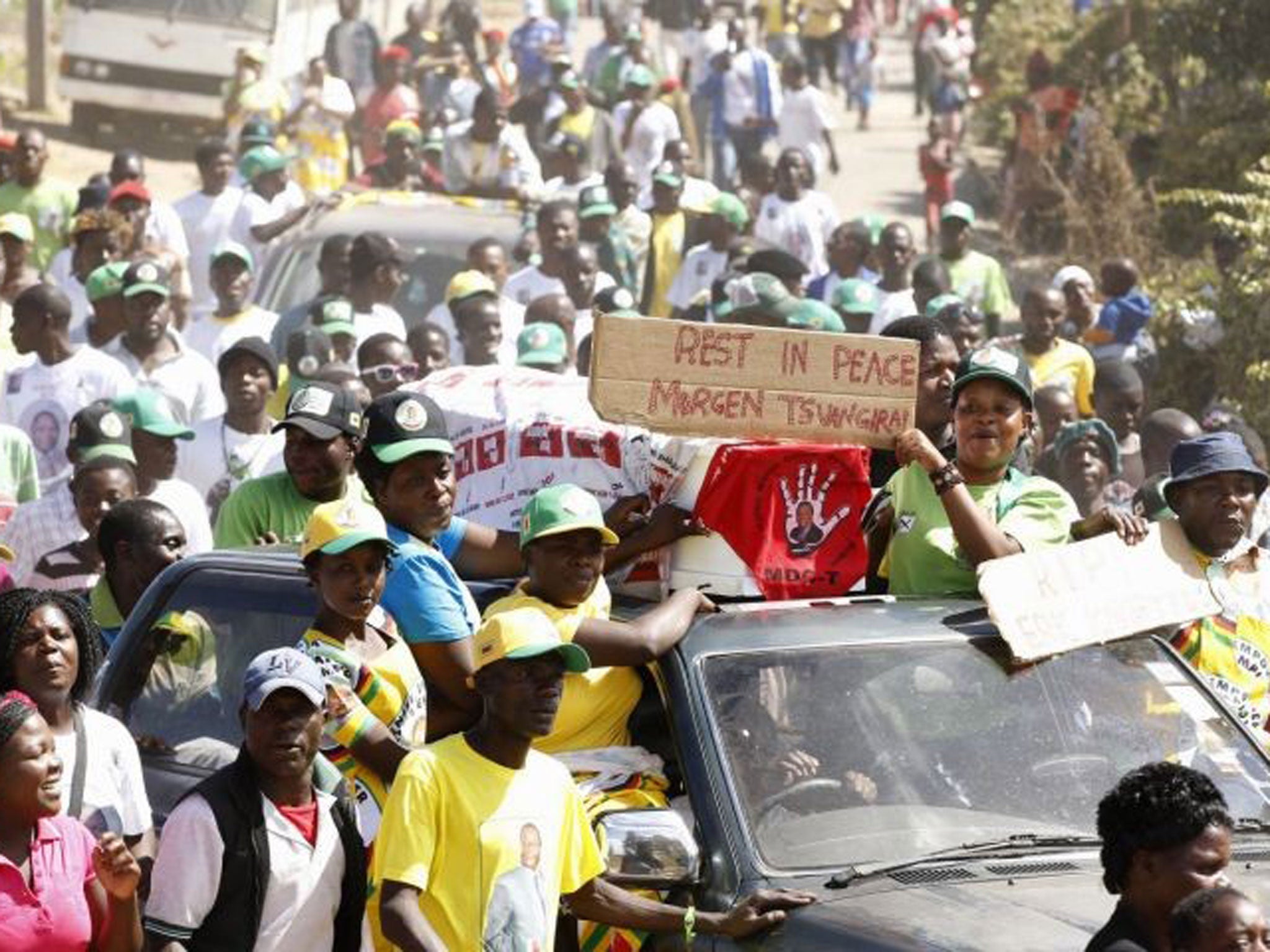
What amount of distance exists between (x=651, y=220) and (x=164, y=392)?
21.4 feet

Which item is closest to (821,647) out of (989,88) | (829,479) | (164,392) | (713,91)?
(829,479)

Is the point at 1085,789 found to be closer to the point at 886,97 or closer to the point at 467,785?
the point at 467,785

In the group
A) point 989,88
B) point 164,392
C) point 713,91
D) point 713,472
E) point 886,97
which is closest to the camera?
point 713,472

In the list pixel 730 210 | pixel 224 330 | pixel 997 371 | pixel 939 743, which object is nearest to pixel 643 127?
pixel 730 210

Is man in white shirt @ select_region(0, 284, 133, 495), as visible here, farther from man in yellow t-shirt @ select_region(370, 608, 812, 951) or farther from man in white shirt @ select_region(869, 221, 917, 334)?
man in yellow t-shirt @ select_region(370, 608, 812, 951)

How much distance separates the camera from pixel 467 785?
5879 mm

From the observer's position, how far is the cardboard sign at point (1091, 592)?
668 cm

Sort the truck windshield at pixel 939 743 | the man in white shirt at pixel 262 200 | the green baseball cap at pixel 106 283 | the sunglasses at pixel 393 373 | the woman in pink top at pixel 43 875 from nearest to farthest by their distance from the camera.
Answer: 1. the woman in pink top at pixel 43 875
2. the truck windshield at pixel 939 743
3. the sunglasses at pixel 393 373
4. the green baseball cap at pixel 106 283
5. the man in white shirt at pixel 262 200

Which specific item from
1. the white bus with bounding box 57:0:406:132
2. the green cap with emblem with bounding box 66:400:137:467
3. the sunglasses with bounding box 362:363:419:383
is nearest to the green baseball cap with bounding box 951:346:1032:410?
the green cap with emblem with bounding box 66:400:137:467

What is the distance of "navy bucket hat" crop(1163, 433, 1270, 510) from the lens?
7449 millimetres

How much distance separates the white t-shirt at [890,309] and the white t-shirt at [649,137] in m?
7.54

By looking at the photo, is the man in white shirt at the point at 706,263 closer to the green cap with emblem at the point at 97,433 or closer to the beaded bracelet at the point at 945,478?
the green cap with emblem at the point at 97,433

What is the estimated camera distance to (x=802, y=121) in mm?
26047

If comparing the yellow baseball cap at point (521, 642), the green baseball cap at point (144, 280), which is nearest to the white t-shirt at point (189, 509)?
the green baseball cap at point (144, 280)
